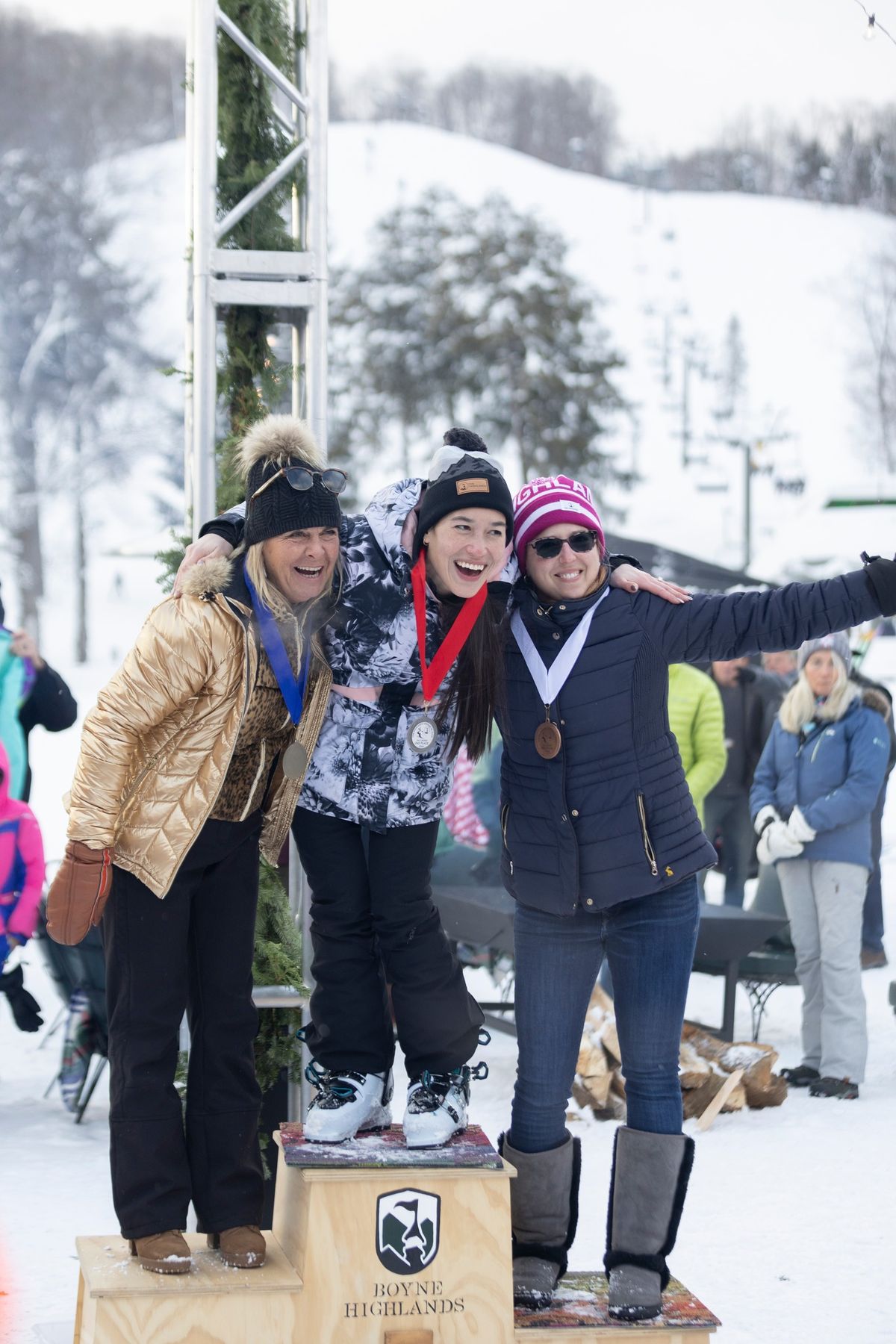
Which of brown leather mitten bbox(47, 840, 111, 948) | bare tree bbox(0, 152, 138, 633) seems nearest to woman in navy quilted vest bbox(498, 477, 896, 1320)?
brown leather mitten bbox(47, 840, 111, 948)

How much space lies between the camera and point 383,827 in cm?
309

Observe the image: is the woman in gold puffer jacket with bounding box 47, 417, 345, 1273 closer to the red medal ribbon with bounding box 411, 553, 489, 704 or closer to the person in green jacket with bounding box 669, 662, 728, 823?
the red medal ribbon with bounding box 411, 553, 489, 704

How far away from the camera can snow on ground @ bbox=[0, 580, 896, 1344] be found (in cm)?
388

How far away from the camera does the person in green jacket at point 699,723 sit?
702cm

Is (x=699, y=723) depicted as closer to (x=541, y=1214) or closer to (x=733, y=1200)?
(x=733, y=1200)

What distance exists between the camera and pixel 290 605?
9.86 ft

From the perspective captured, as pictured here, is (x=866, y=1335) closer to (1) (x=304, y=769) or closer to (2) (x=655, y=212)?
(1) (x=304, y=769)

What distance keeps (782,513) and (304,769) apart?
147 feet

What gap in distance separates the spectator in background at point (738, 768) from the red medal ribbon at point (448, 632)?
510cm

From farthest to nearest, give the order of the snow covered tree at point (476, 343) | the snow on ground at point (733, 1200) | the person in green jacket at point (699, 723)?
1. the snow covered tree at point (476, 343)
2. the person in green jacket at point (699, 723)
3. the snow on ground at point (733, 1200)

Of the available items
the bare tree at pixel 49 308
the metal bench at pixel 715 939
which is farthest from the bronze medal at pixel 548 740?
the bare tree at pixel 49 308

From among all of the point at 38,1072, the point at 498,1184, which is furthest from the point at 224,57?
the point at 38,1072

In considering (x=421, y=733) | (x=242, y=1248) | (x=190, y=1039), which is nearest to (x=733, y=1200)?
(x=242, y=1248)

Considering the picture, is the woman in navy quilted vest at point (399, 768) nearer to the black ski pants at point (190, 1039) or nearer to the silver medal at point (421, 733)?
the silver medal at point (421, 733)
